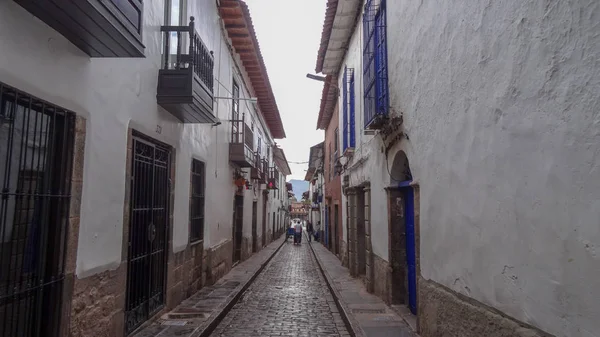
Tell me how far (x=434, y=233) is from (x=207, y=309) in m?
3.90

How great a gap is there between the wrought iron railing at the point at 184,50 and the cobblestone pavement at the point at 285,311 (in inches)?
148

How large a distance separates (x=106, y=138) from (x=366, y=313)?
15.0 feet

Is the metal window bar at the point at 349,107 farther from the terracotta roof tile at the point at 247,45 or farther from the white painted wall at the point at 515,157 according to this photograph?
the white painted wall at the point at 515,157

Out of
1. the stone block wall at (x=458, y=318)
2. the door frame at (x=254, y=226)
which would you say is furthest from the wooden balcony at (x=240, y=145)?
the stone block wall at (x=458, y=318)

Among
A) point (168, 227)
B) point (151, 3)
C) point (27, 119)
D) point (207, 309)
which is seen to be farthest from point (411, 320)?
point (151, 3)

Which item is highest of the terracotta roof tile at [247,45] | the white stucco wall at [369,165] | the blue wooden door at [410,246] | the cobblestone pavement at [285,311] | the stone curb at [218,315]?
the terracotta roof tile at [247,45]

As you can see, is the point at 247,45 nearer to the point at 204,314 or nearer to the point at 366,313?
the point at 204,314

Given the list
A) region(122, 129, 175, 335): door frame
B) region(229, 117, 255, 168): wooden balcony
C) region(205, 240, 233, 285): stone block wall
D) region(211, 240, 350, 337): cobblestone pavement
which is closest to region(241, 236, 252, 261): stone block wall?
region(211, 240, 350, 337): cobblestone pavement

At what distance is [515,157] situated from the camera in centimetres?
293

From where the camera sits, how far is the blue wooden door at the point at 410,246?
629 centimetres

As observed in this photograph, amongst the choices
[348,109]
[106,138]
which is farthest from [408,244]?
[348,109]

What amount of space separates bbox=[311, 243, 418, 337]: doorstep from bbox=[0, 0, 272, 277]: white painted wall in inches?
119

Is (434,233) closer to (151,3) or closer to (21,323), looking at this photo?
(21,323)

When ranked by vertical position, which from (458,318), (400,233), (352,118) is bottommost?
(458,318)
